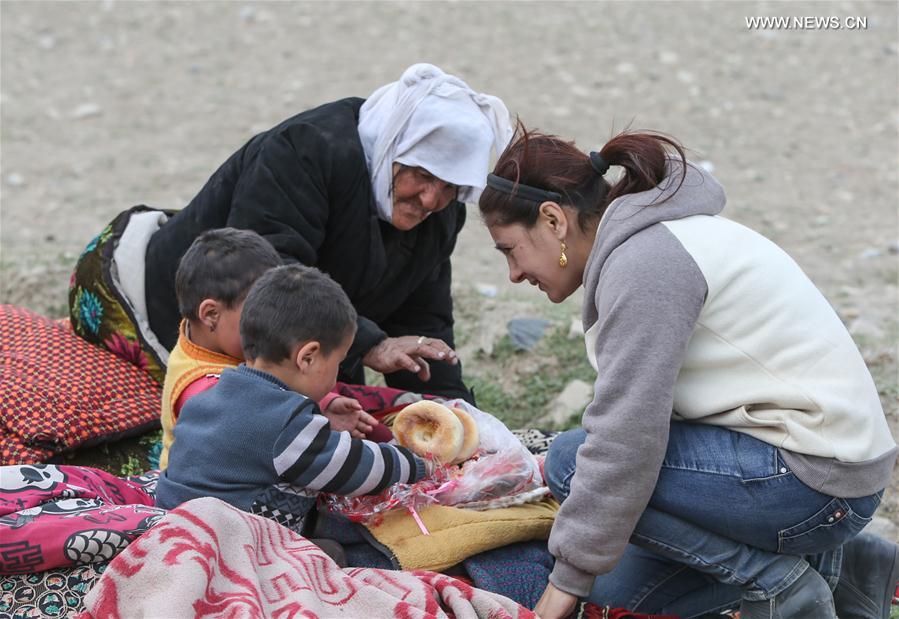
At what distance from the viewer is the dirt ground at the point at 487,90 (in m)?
7.04

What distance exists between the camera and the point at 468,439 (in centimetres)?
303

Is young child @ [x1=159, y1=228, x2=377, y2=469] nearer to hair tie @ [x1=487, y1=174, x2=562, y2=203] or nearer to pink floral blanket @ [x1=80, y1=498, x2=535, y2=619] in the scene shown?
pink floral blanket @ [x1=80, y1=498, x2=535, y2=619]

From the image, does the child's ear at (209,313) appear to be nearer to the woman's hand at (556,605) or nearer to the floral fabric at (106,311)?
the floral fabric at (106,311)

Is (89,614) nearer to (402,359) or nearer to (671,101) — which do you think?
(402,359)

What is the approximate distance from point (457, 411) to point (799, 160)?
5.73m

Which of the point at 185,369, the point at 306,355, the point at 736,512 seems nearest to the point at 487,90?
the point at 185,369

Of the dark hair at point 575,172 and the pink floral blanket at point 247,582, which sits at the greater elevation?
the dark hair at point 575,172

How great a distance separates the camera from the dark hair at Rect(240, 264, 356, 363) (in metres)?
2.57

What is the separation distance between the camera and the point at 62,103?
8.79 metres

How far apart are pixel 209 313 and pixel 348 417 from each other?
0.49 m

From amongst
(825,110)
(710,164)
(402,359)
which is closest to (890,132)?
(825,110)

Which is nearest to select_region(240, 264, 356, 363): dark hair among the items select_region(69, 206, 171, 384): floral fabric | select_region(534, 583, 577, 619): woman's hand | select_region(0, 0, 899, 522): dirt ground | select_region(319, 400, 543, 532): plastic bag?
select_region(319, 400, 543, 532): plastic bag

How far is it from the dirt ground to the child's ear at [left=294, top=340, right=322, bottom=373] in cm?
308

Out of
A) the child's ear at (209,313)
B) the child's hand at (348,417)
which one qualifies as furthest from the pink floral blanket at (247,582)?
the child's ear at (209,313)
